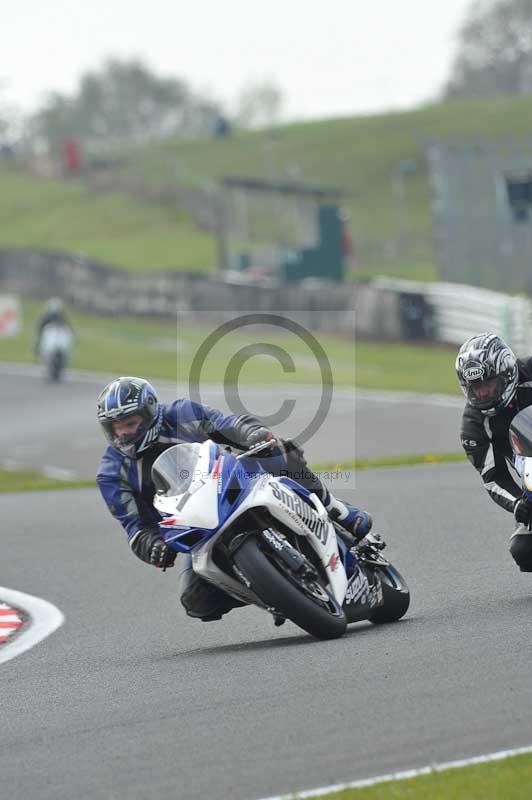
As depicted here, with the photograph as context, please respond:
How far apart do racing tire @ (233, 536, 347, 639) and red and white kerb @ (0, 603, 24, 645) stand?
2185 millimetres

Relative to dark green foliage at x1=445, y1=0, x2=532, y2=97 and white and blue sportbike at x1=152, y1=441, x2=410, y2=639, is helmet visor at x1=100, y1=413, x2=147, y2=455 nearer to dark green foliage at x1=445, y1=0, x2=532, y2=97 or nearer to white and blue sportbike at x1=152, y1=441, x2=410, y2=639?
white and blue sportbike at x1=152, y1=441, x2=410, y2=639

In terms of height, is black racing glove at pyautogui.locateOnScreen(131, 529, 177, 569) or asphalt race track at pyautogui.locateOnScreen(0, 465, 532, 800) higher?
black racing glove at pyautogui.locateOnScreen(131, 529, 177, 569)

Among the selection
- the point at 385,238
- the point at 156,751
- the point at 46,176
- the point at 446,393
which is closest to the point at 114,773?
the point at 156,751

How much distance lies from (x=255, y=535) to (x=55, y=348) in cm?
2207

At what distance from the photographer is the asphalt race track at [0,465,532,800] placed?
4945 mm

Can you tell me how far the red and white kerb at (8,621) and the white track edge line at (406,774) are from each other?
403 cm

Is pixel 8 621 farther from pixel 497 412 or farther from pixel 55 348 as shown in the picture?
pixel 55 348

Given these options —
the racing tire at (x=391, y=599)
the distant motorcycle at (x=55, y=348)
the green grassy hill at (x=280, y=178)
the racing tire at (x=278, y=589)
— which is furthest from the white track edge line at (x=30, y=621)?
the green grassy hill at (x=280, y=178)

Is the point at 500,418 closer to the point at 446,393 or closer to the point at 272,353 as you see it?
the point at 446,393

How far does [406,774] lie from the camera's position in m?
4.71

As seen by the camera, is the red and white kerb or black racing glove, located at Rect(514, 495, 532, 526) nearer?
black racing glove, located at Rect(514, 495, 532, 526)

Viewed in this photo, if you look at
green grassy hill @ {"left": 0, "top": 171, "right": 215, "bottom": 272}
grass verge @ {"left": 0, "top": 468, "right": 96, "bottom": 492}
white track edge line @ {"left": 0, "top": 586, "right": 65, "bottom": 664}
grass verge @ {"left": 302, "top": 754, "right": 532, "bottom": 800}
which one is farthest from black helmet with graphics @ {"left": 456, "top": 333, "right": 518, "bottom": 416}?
green grassy hill @ {"left": 0, "top": 171, "right": 215, "bottom": 272}

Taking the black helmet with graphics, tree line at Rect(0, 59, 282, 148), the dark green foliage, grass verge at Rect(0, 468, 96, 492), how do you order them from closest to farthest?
the black helmet with graphics
grass verge at Rect(0, 468, 96, 492)
the dark green foliage
tree line at Rect(0, 59, 282, 148)

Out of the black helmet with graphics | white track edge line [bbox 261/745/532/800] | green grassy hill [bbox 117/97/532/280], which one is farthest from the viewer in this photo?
green grassy hill [bbox 117/97/532/280]
